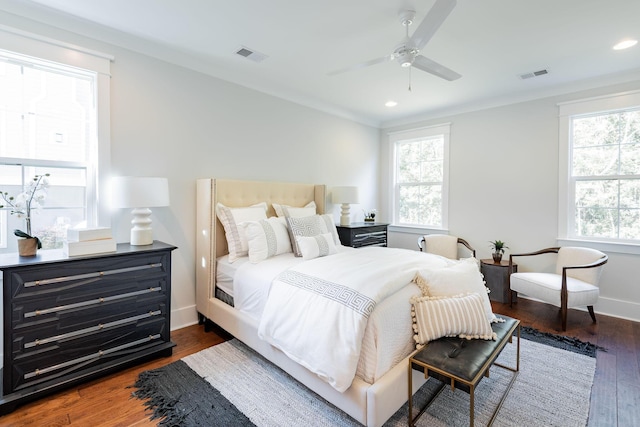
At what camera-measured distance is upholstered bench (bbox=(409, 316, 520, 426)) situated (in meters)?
1.53

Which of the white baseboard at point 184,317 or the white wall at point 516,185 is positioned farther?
the white wall at point 516,185

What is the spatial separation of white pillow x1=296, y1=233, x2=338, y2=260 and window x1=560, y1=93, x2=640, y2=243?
3.03 metres

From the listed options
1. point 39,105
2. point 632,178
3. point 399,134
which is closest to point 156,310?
point 39,105

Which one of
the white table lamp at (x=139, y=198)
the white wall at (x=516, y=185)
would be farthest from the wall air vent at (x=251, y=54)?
the white wall at (x=516, y=185)

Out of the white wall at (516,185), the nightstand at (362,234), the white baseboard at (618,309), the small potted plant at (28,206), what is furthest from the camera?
the nightstand at (362,234)

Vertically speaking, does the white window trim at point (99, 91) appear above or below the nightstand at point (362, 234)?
above

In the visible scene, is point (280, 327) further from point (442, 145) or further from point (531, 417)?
point (442, 145)

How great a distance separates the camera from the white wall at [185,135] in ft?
8.73

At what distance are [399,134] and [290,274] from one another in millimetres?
3859

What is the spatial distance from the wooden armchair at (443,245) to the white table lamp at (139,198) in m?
3.49

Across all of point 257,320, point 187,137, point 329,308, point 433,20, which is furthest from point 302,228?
point 433,20

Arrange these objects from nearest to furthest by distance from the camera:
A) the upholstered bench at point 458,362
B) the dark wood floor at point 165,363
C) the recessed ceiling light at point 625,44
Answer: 1. the upholstered bench at point 458,362
2. the dark wood floor at point 165,363
3. the recessed ceiling light at point 625,44

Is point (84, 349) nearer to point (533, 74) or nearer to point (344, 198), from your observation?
point (344, 198)

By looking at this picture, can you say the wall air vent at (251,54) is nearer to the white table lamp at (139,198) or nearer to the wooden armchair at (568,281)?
the white table lamp at (139,198)
